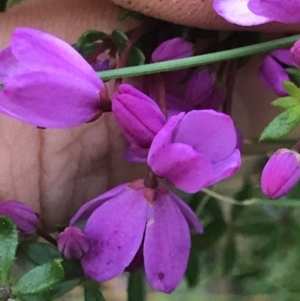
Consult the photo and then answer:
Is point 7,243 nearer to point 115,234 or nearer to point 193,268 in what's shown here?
point 115,234

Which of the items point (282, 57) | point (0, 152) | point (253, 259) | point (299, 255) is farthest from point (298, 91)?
point (253, 259)

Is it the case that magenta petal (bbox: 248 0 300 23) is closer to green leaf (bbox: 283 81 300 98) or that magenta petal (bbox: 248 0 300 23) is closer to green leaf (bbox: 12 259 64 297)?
green leaf (bbox: 283 81 300 98)

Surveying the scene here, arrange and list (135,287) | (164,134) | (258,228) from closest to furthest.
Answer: (164,134)
(135,287)
(258,228)

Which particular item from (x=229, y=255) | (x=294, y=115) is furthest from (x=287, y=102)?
(x=229, y=255)

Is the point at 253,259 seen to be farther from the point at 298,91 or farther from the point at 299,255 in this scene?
the point at 298,91

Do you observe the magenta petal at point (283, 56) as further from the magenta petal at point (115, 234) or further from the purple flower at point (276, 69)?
the magenta petal at point (115, 234)

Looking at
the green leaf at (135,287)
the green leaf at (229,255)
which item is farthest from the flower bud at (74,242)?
the green leaf at (229,255)
